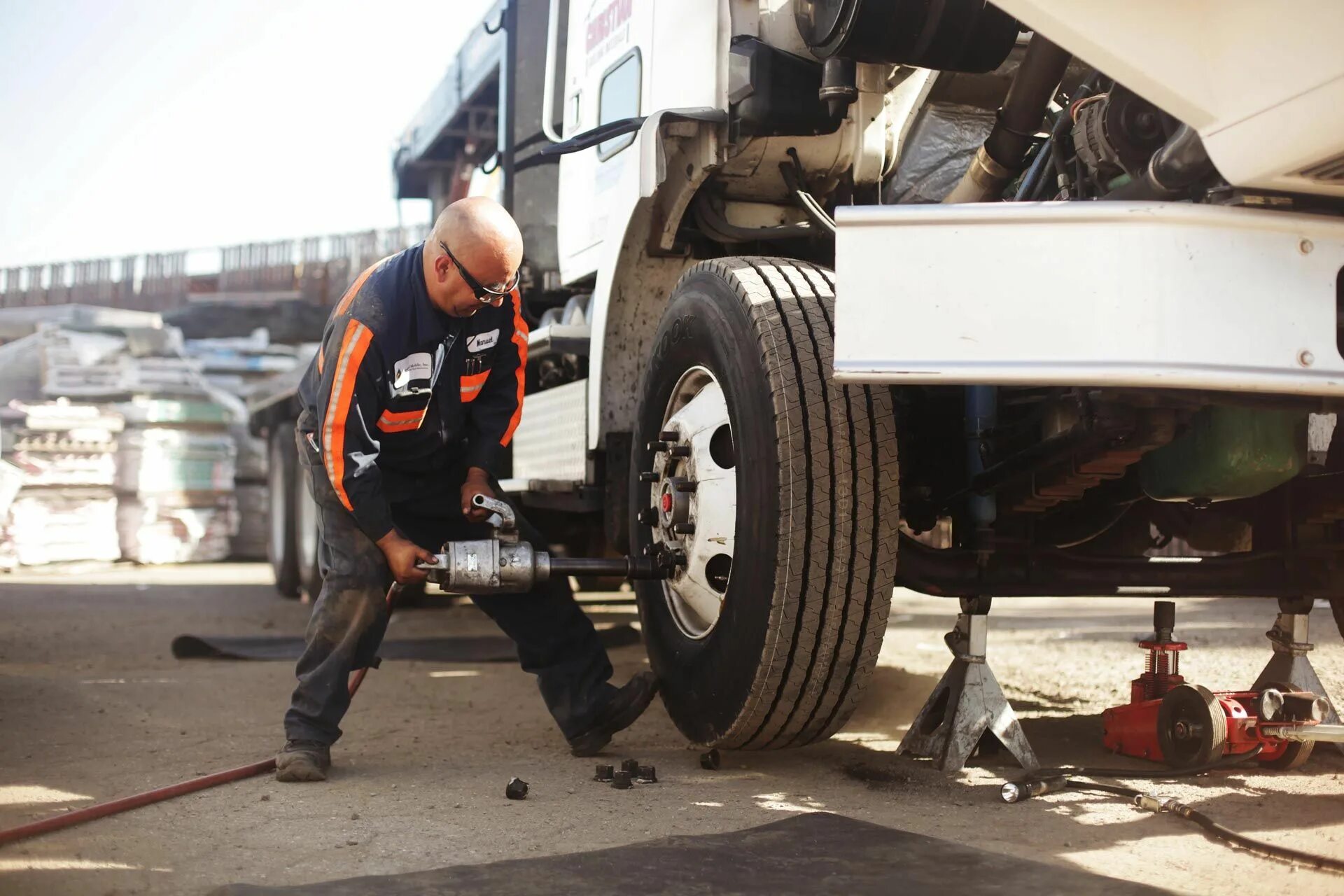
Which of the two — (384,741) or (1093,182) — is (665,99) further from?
(384,741)

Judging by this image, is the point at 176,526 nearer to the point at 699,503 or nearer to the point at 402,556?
the point at 402,556

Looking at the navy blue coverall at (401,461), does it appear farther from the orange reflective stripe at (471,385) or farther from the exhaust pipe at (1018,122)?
the exhaust pipe at (1018,122)

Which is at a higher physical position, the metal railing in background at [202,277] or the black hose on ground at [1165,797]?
the metal railing in background at [202,277]

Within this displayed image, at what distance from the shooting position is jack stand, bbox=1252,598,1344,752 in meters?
3.51

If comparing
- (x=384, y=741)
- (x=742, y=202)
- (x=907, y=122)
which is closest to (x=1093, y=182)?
(x=907, y=122)

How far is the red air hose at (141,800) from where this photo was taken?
2666 mm

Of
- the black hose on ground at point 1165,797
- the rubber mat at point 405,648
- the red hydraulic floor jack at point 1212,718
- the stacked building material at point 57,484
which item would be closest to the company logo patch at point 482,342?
the black hose on ground at point 1165,797

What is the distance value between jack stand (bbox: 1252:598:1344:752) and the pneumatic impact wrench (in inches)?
64.2

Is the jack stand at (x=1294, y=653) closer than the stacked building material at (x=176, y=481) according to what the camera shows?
Yes

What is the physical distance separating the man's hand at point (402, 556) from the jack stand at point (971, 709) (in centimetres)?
133

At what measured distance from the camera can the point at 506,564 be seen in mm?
3441

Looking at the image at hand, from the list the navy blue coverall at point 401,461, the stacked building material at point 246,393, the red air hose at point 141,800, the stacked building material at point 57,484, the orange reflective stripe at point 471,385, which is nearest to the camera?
the red air hose at point 141,800

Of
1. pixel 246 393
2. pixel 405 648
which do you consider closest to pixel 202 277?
pixel 246 393

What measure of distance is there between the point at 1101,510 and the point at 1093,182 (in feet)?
3.72
